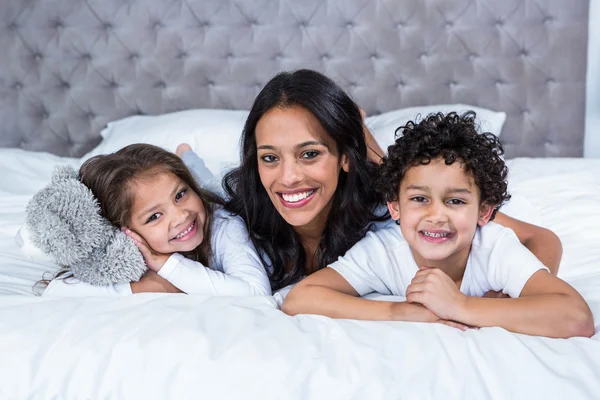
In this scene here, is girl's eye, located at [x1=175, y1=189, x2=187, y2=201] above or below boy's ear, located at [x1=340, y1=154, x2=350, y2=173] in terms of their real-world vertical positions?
below

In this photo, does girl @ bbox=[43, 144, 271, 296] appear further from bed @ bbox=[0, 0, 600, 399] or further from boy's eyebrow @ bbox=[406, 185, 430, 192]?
bed @ bbox=[0, 0, 600, 399]

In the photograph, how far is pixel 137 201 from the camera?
5.10ft

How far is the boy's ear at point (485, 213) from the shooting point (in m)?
1.36

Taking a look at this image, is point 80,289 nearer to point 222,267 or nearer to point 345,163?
point 222,267

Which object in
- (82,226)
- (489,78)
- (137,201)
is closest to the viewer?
(82,226)

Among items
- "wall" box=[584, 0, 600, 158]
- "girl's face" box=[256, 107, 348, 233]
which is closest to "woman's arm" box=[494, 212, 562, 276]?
"girl's face" box=[256, 107, 348, 233]

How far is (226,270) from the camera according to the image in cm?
159

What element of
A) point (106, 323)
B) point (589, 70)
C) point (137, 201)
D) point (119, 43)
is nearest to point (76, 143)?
point (119, 43)

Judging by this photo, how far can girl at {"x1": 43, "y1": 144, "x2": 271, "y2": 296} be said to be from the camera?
4.87ft

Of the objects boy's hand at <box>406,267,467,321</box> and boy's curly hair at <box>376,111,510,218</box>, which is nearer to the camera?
boy's hand at <box>406,267,467,321</box>

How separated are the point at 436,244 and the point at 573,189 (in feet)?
3.32

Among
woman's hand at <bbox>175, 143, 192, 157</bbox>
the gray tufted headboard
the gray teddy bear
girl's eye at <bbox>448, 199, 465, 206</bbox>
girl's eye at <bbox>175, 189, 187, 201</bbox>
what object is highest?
the gray tufted headboard

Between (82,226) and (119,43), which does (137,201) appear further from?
(119,43)

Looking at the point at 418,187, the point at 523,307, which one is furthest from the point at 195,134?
the point at 523,307
